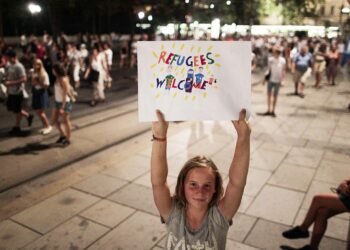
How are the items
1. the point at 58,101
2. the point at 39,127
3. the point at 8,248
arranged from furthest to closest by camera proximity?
1. the point at 39,127
2. the point at 58,101
3. the point at 8,248

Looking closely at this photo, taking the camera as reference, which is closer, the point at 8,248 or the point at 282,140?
the point at 8,248

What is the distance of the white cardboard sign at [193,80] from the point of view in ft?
7.02

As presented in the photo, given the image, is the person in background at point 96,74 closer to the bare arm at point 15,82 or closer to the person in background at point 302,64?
the bare arm at point 15,82

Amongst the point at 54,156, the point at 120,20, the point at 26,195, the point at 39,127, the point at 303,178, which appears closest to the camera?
the point at 26,195

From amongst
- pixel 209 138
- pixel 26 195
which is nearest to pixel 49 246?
pixel 26 195

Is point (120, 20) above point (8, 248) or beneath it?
above

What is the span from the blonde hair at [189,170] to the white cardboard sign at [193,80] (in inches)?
10.8

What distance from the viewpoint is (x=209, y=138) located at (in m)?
8.31

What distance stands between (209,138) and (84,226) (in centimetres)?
431

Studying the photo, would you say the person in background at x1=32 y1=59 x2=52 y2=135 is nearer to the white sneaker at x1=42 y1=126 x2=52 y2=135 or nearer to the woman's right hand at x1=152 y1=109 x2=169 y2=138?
the white sneaker at x1=42 y1=126 x2=52 y2=135

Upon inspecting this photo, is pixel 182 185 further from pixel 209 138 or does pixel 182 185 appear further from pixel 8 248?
pixel 209 138

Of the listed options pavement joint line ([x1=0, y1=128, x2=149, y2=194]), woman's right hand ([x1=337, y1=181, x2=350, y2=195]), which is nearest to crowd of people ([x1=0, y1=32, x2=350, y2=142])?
pavement joint line ([x1=0, y1=128, x2=149, y2=194])

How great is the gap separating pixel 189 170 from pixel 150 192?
351cm

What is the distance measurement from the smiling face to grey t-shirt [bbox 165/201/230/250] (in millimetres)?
131
